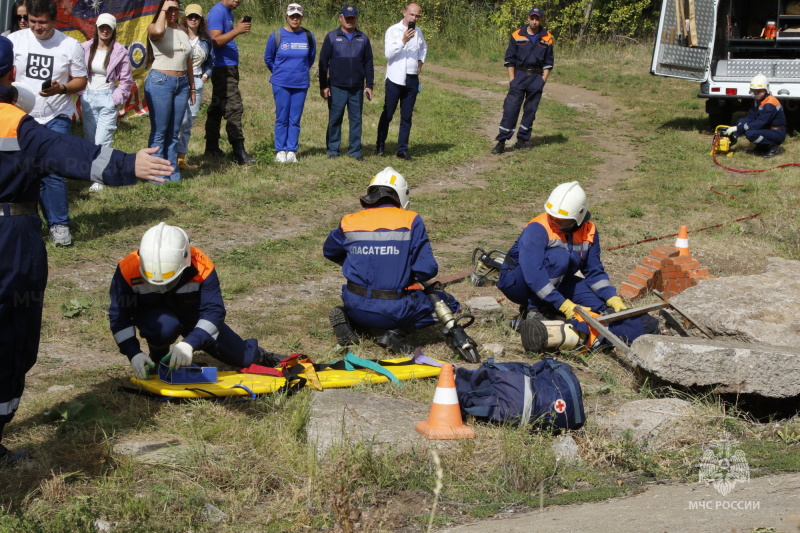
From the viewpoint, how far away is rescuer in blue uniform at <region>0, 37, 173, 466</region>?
382 cm

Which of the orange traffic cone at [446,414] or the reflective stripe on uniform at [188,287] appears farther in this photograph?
the reflective stripe on uniform at [188,287]

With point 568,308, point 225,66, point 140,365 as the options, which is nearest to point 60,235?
point 140,365

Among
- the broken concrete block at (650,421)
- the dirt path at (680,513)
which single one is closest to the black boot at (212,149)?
the broken concrete block at (650,421)

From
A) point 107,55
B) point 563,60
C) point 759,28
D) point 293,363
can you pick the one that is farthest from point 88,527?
point 563,60

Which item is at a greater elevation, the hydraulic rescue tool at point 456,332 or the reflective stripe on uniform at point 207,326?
the reflective stripe on uniform at point 207,326

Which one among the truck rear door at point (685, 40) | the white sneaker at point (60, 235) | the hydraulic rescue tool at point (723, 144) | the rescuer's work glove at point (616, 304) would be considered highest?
the truck rear door at point (685, 40)

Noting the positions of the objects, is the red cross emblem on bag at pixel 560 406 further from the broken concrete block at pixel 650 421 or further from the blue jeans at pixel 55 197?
the blue jeans at pixel 55 197

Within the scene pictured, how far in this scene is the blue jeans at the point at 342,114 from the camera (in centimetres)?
1230

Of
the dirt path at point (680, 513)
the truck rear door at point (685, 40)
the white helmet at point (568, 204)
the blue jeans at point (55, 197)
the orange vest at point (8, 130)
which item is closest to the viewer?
the dirt path at point (680, 513)

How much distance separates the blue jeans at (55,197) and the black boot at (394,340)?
3.76m

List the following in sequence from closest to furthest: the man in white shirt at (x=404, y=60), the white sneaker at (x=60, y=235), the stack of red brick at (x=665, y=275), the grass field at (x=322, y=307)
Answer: the grass field at (x=322, y=307) < the stack of red brick at (x=665, y=275) < the white sneaker at (x=60, y=235) < the man in white shirt at (x=404, y=60)

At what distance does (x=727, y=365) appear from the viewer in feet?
17.6

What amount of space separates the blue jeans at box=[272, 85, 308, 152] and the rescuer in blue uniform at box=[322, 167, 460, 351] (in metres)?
5.90

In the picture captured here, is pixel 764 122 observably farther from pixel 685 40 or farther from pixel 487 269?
pixel 487 269
